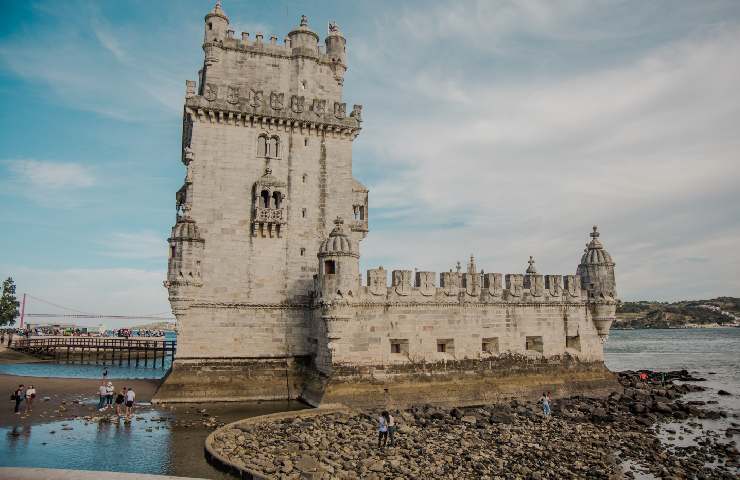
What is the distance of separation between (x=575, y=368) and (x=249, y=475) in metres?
21.1

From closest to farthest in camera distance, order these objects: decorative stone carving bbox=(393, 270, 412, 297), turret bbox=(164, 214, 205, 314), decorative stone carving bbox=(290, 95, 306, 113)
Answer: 1. turret bbox=(164, 214, 205, 314)
2. decorative stone carving bbox=(393, 270, 412, 297)
3. decorative stone carving bbox=(290, 95, 306, 113)

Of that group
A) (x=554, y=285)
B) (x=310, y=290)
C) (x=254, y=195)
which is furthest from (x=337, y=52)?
(x=554, y=285)

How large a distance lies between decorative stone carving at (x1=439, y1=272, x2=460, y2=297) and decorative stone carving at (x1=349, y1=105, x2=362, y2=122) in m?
10.3

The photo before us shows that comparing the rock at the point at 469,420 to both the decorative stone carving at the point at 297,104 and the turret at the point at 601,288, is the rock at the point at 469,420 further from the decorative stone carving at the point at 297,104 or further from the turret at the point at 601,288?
the decorative stone carving at the point at 297,104

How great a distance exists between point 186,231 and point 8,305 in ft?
160

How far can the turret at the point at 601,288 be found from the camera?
2911cm

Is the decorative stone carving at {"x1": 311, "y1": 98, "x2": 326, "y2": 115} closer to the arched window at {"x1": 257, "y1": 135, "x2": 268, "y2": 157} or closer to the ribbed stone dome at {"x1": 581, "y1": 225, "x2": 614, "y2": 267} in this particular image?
the arched window at {"x1": 257, "y1": 135, "x2": 268, "y2": 157}

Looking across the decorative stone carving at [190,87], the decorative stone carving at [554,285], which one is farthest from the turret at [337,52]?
the decorative stone carving at [554,285]

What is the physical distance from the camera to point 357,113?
1143 inches

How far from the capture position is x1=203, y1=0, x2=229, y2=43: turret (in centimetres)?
2708

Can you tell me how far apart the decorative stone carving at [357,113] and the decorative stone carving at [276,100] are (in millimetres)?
4134

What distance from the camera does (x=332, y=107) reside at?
28.8 metres

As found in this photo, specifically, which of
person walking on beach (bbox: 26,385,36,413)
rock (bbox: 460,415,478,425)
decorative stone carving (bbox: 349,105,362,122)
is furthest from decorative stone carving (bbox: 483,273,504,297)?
person walking on beach (bbox: 26,385,36,413)

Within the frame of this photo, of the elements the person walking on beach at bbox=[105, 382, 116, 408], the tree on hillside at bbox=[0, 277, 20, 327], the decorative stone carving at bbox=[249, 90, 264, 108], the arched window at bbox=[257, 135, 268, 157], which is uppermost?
the decorative stone carving at bbox=[249, 90, 264, 108]
